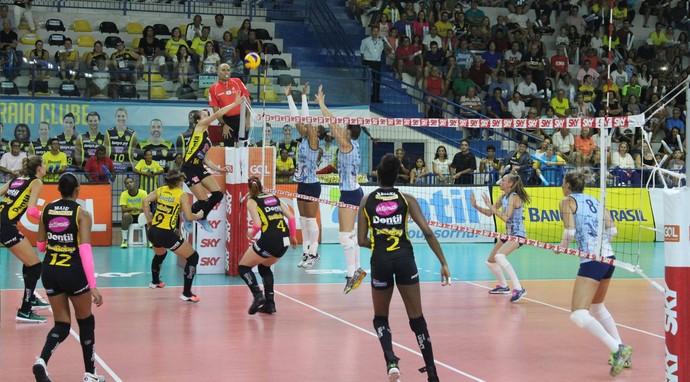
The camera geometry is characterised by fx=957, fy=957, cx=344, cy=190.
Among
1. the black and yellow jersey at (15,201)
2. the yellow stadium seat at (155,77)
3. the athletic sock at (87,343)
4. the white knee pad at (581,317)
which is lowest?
the athletic sock at (87,343)

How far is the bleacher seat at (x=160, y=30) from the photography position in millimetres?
24984

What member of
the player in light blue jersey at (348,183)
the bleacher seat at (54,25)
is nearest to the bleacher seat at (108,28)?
the bleacher seat at (54,25)

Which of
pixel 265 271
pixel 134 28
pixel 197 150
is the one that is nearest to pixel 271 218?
pixel 265 271

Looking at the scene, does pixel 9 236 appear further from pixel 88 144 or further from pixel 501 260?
pixel 88 144

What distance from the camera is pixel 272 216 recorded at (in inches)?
477

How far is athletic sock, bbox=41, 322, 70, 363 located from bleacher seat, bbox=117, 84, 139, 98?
1478cm

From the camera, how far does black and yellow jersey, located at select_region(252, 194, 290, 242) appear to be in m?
12.0

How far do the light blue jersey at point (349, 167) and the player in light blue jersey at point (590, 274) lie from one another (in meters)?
4.61

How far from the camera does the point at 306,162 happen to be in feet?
50.7

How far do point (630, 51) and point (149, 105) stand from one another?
15.6m

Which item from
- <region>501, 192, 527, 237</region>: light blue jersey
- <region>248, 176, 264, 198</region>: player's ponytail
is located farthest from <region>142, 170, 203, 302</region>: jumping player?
<region>501, 192, 527, 237</region>: light blue jersey

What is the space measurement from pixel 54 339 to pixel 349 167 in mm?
6566

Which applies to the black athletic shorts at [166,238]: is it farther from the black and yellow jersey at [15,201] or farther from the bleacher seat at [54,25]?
the bleacher seat at [54,25]

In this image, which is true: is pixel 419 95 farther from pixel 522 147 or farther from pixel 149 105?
pixel 149 105
